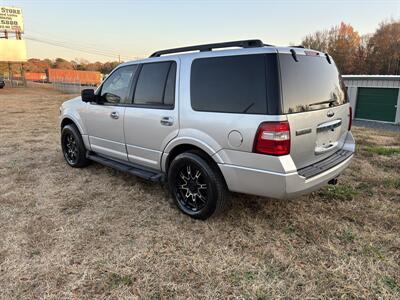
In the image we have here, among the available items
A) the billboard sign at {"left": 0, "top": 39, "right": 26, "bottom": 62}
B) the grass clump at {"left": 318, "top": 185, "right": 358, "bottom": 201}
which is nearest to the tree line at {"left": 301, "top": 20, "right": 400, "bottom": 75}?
the billboard sign at {"left": 0, "top": 39, "right": 26, "bottom": 62}

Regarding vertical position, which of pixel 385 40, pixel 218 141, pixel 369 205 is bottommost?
pixel 369 205

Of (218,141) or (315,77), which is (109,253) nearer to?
(218,141)

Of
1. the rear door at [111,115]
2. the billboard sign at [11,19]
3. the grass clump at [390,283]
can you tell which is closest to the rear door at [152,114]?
the rear door at [111,115]

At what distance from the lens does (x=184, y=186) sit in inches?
134

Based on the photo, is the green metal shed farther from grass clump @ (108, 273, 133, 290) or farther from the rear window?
grass clump @ (108, 273, 133, 290)

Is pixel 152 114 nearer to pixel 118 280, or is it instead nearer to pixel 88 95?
pixel 88 95

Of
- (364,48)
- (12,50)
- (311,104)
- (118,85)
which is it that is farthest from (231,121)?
(364,48)

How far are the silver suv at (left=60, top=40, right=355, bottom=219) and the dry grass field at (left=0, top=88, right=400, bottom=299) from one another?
42 cm

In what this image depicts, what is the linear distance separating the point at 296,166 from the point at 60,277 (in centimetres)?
223

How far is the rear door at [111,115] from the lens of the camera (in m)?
4.02

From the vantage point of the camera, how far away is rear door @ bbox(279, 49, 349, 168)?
2.67m

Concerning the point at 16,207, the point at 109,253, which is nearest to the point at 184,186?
the point at 109,253

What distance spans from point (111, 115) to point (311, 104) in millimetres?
2647

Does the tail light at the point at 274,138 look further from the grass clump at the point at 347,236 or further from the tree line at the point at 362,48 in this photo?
the tree line at the point at 362,48
